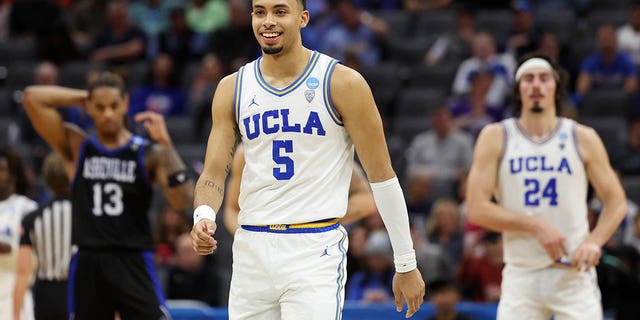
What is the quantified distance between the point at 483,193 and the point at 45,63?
10.2m

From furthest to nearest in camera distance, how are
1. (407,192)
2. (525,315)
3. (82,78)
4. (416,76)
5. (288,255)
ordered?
(82,78)
(416,76)
(407,192)
(525,315)
(288,255)

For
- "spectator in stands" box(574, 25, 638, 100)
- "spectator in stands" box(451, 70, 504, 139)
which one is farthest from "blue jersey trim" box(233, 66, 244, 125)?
"spectator in stands" box(574, 25, 638, 100)

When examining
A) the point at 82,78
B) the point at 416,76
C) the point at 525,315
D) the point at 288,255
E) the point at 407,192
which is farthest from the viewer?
the point at 82,78

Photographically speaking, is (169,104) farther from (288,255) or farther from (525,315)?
(288,255)

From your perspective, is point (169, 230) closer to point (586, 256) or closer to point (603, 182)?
point (603, 182)

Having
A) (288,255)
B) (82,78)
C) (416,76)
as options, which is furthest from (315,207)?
(82,78)

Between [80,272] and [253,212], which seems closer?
[253,212]

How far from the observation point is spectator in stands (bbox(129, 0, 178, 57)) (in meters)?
17.5

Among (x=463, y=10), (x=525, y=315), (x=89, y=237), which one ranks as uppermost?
(x=463, y=10)

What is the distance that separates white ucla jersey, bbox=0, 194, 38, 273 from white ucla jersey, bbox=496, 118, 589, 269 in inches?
156

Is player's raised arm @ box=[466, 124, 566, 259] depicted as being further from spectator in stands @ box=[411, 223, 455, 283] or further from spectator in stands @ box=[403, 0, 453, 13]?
spectator in stands @ box=[403, 0, 453, 13]

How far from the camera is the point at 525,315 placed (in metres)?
7.50

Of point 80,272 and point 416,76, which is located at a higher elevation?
point 416,76

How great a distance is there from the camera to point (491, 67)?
47.8ft
